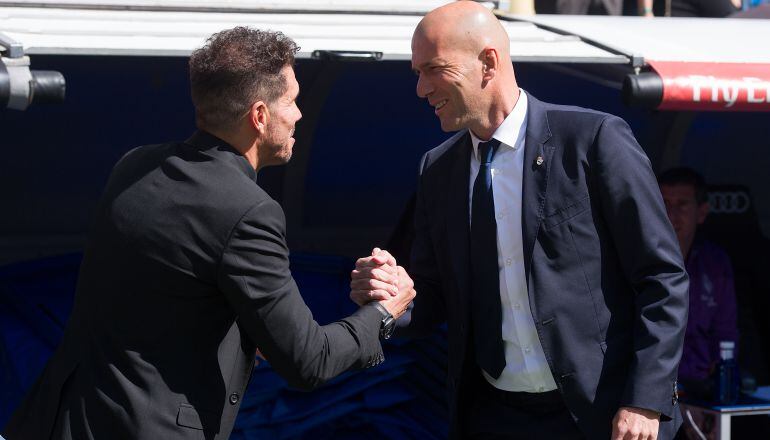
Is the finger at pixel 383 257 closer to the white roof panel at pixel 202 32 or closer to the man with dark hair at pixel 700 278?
the white roof panel at pixel 202 32

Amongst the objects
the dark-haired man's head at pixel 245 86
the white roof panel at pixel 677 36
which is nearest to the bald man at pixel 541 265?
the dark-haired man's head at pixel 245 86

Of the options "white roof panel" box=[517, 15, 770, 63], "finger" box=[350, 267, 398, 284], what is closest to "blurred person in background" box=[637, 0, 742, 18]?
"white roof panel" box=[517, 15, 770, 63]

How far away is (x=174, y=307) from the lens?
2561mm

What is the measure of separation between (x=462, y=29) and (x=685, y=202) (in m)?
2.55

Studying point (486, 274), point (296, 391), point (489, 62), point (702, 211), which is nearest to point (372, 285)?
point (486, 274)

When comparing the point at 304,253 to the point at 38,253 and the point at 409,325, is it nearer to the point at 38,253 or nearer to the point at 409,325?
the point at 38,253

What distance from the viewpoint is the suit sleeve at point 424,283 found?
3.27 meters

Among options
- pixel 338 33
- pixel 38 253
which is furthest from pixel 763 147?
pixel 38 253

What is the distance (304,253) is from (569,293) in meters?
2.61

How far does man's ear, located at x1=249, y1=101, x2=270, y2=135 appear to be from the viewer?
106 inches

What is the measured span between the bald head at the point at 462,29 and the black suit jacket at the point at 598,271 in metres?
0.21

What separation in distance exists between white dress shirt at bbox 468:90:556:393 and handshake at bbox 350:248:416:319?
25 centimetres

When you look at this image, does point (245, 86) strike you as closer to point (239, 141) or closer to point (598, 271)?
point (239, 141)

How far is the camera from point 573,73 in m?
5.02
